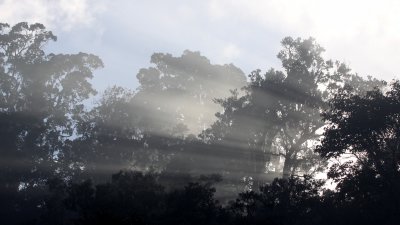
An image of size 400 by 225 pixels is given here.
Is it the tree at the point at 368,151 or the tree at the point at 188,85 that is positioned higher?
the tree at the point at 188,85

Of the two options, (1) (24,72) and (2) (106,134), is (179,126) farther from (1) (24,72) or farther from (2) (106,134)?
(1) (24,72)

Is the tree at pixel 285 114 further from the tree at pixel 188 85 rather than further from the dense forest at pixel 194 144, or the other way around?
the tree at pixel 188 85

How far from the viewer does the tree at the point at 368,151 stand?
3281 cm

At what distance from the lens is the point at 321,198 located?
3456 centimetres

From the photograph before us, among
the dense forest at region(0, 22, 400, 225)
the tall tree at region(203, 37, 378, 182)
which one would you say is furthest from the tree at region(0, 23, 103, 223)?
the tall tree at region(203, 37, 378, 182)

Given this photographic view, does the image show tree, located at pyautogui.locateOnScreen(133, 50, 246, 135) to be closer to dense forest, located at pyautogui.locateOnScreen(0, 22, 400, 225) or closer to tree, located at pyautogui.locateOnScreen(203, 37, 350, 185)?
dense forest, located at pyautogui.locateOnScreen(0, 22, 400, 225)

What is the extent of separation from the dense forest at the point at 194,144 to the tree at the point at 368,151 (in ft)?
0.22

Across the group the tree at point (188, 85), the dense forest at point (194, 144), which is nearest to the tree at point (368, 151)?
the dense forest at point (194, 144)

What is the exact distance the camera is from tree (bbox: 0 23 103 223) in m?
52.2

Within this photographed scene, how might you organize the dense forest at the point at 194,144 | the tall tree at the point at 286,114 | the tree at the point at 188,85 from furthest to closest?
the tree at the point at 188,85
the tall tree at the point at 286,114
the dense forest at the point at 194,144

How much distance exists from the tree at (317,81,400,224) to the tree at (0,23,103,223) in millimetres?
27655

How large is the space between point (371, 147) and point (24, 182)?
3186 cm

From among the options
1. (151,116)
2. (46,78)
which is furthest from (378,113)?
Result: (46,78)

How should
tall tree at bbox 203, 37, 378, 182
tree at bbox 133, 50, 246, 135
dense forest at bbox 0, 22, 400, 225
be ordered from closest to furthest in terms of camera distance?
dense forest at bbox 0, 22, 400, 225 < tall tree at bbox 203, 37, 378, 182 < tree at bbox 133, 50, 246, 135
